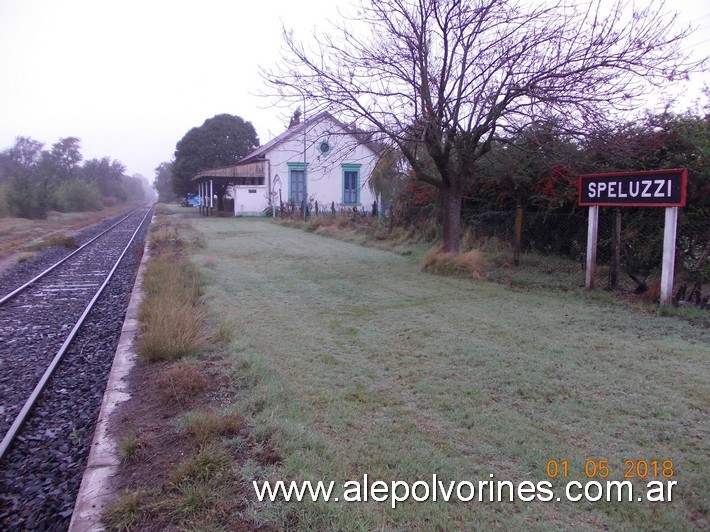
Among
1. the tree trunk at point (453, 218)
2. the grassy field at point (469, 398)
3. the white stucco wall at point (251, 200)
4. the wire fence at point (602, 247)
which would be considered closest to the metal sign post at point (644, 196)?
the wire fence at point (602, 247)

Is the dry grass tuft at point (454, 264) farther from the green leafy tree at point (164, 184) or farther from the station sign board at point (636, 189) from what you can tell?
the green leafy tree at point (164, 184)

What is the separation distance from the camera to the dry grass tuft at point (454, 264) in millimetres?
10384

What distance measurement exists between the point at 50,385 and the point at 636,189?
27.3 feet

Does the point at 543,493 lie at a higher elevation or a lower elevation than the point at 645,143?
lower

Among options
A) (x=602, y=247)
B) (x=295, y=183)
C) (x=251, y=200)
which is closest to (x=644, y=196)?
(x=602, y=247)

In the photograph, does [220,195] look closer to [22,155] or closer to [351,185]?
[351,185]

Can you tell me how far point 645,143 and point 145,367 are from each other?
337 inches

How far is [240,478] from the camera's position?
3037 millimetres

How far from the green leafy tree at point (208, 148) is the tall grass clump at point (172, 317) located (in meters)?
44.0

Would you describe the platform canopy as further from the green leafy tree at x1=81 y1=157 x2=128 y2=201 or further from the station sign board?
the green leafy tree at x1=81 y1=157 x2=128 y2=201

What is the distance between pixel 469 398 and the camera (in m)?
4.24

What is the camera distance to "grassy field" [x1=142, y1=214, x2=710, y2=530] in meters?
2.79

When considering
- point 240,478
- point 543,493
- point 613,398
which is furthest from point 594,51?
point 240,478

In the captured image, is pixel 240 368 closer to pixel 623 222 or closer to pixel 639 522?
pixel 639 522
